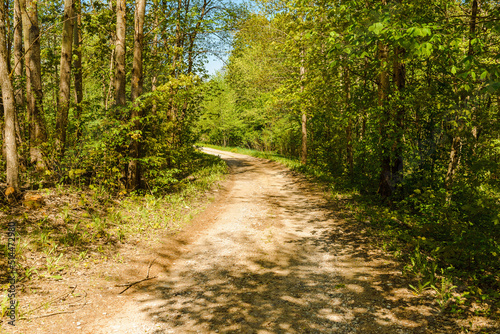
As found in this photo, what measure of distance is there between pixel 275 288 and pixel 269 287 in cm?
12

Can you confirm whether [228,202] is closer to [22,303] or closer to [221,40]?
[22,303]

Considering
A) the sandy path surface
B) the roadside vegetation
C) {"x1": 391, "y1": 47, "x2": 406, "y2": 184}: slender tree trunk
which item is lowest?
the sandy path surface

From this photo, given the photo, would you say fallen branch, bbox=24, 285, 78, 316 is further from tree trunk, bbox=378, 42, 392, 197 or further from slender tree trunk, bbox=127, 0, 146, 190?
tree trunk, bbox=378, 42, 392, 197

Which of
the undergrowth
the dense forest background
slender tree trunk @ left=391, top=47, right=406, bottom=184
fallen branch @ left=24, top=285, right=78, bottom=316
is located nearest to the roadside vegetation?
the dense forest background

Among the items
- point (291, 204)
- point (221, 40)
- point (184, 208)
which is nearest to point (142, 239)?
point (184, 208)

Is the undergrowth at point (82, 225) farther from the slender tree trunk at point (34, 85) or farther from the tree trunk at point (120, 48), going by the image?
the tree trunk at point (120, 48)

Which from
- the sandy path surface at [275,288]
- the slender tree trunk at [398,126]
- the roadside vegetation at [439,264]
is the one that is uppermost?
the slender tree trunk at [398,126]

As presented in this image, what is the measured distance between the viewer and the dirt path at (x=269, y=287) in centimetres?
441

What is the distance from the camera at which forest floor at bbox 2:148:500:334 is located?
4.35 m

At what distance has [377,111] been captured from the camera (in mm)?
8867

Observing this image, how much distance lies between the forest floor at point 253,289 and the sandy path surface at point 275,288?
18 millimetres

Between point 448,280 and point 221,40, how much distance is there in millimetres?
18013

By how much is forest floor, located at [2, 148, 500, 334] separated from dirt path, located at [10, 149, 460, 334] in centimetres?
2

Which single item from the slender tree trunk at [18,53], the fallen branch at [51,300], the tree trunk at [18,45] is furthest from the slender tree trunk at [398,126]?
the slender tree trunk at [18,53]
